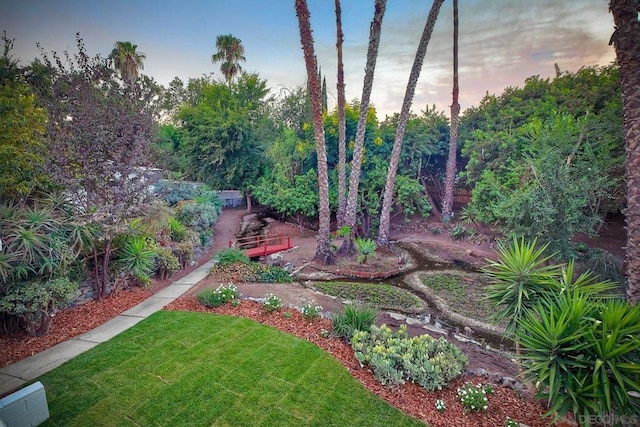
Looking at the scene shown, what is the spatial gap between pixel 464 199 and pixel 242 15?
17.5 metres

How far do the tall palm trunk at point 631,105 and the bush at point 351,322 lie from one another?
432cm

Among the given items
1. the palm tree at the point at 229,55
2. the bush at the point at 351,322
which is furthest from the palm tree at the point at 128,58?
the bush at the point at 351,322

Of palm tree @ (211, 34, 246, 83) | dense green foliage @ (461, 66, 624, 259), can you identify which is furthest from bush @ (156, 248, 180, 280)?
palm tree @ (211, 34, 246, 83)

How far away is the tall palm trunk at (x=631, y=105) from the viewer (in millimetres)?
4531

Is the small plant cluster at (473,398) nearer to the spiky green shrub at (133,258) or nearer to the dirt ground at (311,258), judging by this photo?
the dirt ground at (311,258)

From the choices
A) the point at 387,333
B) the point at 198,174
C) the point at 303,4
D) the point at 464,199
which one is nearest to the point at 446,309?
the point at 387,333

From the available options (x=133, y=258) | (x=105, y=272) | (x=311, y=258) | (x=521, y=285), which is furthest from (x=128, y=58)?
(x=521, y=285)

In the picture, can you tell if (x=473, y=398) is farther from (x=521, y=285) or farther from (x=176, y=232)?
(x=176, y=232)

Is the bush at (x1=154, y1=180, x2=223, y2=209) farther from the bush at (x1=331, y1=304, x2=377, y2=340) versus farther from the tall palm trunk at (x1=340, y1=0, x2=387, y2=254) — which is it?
the bush at (x1=331, y1=304, x2=377, y2=340)

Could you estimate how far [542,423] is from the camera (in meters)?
3.52

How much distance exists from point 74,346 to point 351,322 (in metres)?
5.20

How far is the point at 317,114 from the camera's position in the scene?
404 inches

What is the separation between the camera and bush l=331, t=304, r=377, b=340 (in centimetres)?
530

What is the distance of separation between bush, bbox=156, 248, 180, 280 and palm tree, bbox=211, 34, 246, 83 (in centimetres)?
1927
